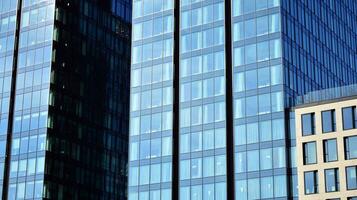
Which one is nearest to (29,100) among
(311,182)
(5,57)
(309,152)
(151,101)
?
(5,57)

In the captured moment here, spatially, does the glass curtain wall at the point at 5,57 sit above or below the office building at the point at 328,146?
above

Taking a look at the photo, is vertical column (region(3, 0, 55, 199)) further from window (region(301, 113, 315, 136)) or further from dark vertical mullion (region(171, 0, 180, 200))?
window (region(301, 113, 315, 136))

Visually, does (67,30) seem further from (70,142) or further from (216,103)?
(216,103)

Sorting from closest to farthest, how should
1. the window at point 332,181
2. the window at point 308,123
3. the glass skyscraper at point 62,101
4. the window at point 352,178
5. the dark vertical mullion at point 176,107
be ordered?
the window at point 352,178, the window at point 332,181, the window at point 308,123, the dark vertical mullion at point 176,107, the glass skyscraper at point 62,101

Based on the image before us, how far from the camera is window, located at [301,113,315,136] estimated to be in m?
87.5

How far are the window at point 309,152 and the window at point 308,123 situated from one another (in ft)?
4.60

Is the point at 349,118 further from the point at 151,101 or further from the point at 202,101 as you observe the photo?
the point at 151,101

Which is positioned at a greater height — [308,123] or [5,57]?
[5,57]

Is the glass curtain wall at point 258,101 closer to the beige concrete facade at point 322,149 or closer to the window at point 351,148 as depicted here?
the beige concrete facade at point 322,149

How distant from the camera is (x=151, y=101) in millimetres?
99438

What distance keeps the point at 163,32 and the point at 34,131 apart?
27.3 m

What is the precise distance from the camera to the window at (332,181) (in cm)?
8394

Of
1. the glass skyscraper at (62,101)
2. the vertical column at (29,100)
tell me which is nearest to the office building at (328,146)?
the glass skyscraper at (62,101)

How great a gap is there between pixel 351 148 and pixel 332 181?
14.4 feet
